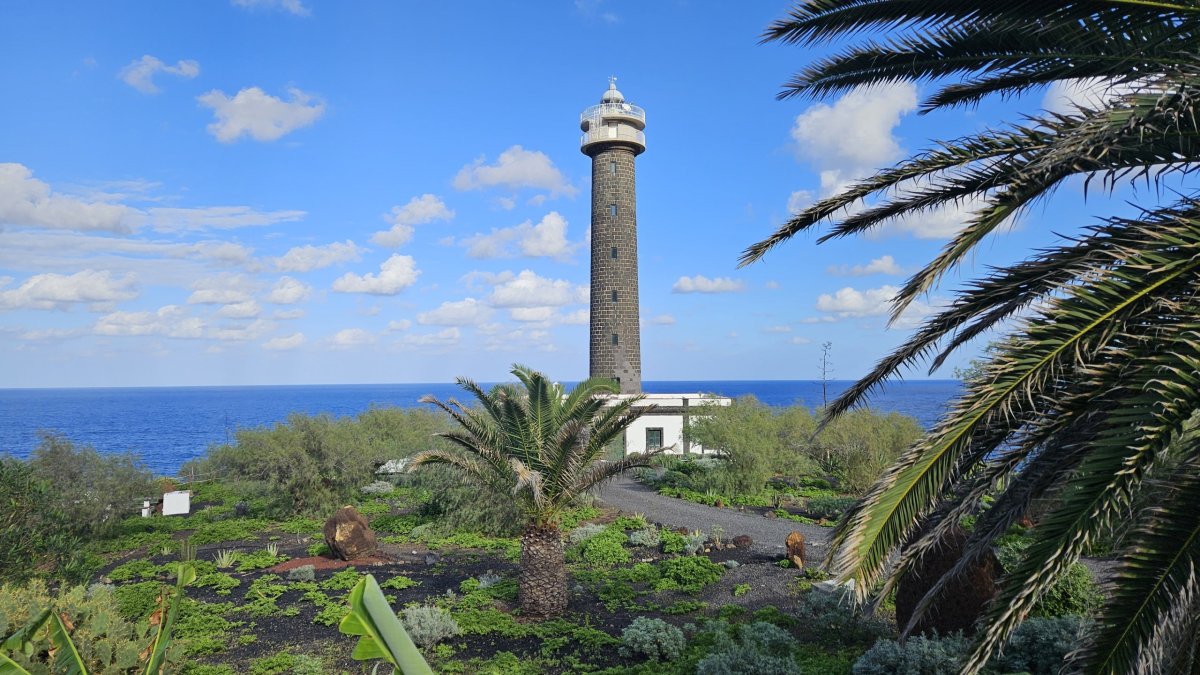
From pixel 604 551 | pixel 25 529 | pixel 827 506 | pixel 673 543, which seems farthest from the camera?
pixel 827 506

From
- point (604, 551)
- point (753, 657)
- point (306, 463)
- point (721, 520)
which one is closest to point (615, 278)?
point (721, 520)

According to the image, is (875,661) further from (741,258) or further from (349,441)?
(349,441)

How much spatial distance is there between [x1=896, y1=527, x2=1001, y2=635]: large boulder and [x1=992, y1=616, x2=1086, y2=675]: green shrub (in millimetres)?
641

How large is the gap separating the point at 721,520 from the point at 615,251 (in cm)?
1502

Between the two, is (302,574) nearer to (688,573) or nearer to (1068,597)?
(688,573)

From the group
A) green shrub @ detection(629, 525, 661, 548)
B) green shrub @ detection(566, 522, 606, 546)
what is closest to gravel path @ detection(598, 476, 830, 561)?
green shrub @ detection(566, 522, 606, 546)

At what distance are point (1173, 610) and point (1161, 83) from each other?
274 centimetres

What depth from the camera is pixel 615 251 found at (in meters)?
32.0

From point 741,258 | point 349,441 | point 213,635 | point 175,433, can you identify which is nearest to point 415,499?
point 349,441

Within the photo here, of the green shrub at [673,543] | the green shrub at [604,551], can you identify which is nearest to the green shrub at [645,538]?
the green shrub at [673,543]

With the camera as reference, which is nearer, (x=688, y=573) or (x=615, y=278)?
(x=688, y=573)

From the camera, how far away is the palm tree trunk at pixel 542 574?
40.3 feet

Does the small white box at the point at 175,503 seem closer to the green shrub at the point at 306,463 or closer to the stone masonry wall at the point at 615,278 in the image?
the green shrub at the point at 306,463

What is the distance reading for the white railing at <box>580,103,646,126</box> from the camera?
32.7 meters
